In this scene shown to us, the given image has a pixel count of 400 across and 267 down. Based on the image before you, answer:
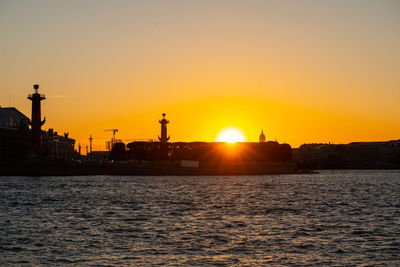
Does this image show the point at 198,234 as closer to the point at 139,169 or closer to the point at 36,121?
the point at 36,121

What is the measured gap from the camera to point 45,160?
114 metres

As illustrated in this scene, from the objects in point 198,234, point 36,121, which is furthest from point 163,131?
point 198,234

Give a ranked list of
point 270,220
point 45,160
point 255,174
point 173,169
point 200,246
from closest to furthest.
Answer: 1. point 200,246
2. point 270,220
3. point 45,160
4. point 173,169
5. point 255,174

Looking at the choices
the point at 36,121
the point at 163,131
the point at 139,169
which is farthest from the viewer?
the point at 163,131

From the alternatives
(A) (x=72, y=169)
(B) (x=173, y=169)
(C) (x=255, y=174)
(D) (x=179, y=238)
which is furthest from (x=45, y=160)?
(D) (x=179, y=238)

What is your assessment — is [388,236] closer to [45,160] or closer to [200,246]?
[200,246]

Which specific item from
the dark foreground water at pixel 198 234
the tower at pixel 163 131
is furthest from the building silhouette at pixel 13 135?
the dark foreground water at pixel 198 234

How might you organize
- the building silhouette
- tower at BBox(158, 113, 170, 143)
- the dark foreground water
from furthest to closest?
tower at BBox(158, 113, 170, 143), the building silhouette, the dark foreground water

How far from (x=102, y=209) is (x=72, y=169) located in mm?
78133

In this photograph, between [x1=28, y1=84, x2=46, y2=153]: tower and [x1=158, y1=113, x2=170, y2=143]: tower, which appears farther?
[x1=158, y1=113, x2=170, y2=143]: tower

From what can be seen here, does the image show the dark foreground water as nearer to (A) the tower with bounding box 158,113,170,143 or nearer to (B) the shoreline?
(B) the shoreline

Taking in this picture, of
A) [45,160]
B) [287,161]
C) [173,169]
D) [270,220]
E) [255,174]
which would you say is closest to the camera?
[270,220]

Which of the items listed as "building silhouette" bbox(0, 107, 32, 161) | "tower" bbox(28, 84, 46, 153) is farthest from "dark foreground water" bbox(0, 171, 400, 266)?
"building silhouette" bbox(0, 107, 32, 161)

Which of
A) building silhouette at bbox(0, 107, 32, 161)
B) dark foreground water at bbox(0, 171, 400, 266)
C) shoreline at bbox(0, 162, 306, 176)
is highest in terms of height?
building silhouette at bbox(0, 107, 32, 161)
